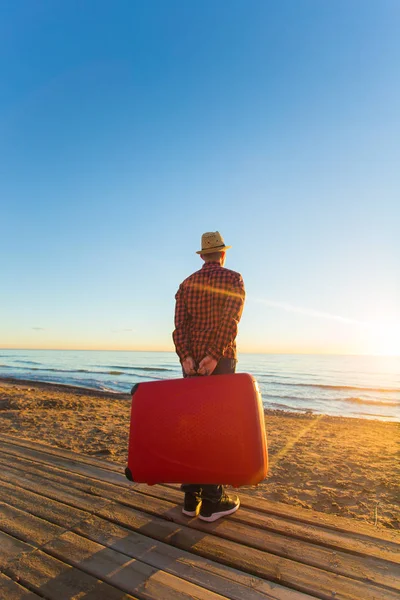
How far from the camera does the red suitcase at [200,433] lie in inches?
90.7

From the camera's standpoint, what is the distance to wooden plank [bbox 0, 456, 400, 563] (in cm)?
235

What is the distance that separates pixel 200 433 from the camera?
7.70 feet

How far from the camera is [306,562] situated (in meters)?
2.20

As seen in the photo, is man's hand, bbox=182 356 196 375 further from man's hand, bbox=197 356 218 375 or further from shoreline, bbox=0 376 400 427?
shoreline, bbox=0 376 400 427

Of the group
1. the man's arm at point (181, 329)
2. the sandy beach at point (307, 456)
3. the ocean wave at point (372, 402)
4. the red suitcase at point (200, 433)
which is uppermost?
the man's arm at point (181, 329)

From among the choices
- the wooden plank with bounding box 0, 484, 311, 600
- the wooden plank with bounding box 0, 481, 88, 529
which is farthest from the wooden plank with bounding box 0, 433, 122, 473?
the wooden plank with bounding box 0, 484, 311, 600

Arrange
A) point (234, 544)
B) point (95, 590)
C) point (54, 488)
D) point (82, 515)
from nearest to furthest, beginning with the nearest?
point (95, 590) < point (234, 544) < point (82, 515) < point (54, 488)

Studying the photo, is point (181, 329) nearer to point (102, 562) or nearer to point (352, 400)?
point (102, 562)

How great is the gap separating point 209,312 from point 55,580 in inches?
81.0

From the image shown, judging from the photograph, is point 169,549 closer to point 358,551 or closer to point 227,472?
point 227,472

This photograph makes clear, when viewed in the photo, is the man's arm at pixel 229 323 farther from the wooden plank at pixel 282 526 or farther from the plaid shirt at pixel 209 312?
the wooden plank at pixel 282 526

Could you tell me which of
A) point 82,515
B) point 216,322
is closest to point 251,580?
point 82,515

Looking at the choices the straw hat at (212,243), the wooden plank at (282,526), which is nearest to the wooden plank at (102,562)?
the wooden plank at (282,526)

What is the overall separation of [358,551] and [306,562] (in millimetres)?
408
